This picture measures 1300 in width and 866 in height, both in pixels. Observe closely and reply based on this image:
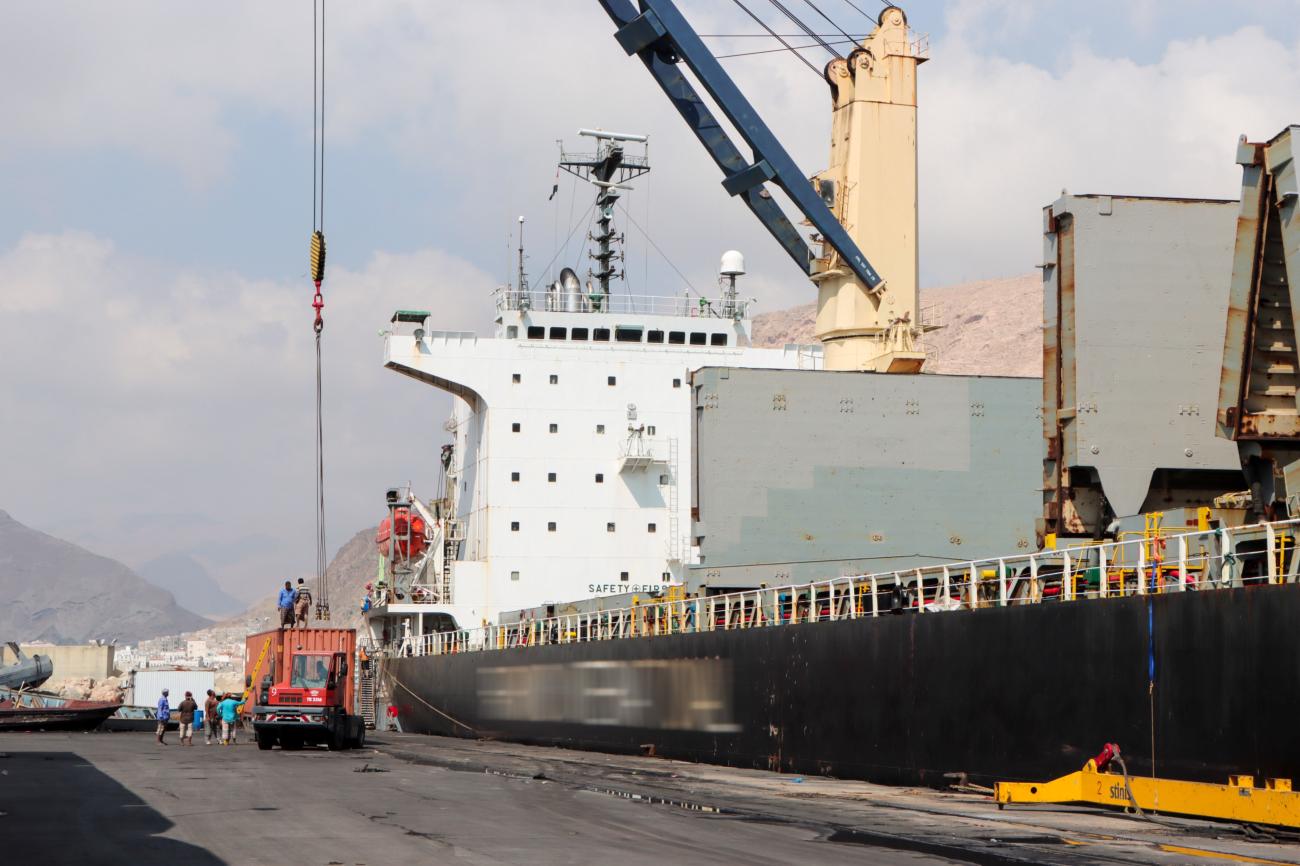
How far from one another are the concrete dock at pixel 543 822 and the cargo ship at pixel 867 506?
1127 millimetres

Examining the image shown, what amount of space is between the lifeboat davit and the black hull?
57.6 feet

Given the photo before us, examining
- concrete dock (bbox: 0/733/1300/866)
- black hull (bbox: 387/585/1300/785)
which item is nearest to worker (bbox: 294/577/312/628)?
black hull (bbox: 387/585/1300/785)

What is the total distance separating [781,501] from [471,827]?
1461 centimetres

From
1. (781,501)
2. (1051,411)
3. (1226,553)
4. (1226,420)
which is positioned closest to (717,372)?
(781,501)

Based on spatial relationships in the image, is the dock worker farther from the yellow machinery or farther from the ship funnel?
the yellow machinery

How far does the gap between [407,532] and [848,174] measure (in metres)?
18.2

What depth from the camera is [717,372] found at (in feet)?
86.9

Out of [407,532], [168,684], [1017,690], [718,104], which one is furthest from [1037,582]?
[168,684]

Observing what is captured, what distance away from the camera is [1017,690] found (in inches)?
608

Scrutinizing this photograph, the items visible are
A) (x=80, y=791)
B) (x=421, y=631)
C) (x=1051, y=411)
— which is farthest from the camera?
(x=421, y=631)

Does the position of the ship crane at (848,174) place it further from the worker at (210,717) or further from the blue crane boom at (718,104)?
the worker at (210,717)

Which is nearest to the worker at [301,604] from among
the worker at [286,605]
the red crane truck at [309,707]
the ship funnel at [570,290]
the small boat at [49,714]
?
the worker at [286,605]

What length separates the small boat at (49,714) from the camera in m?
39.5

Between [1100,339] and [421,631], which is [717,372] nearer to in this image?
[1100,339]
